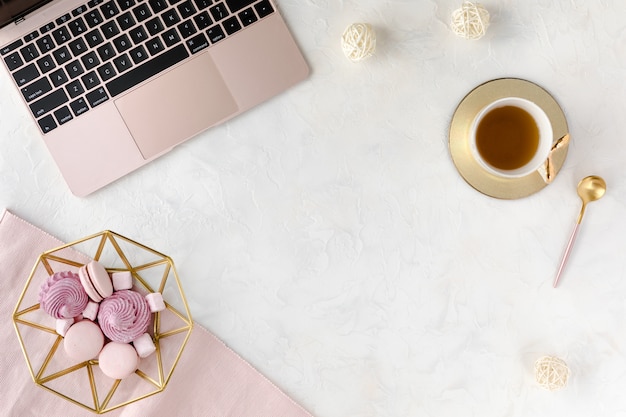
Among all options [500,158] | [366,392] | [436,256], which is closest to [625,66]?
[500,158]

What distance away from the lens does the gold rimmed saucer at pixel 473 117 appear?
0.74 m

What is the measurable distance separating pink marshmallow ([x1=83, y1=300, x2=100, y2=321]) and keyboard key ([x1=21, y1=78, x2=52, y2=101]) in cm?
25

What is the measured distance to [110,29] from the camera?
717 millimetres

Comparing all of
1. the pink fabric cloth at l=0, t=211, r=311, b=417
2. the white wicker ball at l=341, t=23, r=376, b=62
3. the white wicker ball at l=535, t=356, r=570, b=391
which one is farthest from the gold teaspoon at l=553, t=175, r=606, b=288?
the pink fabric cloth at l=0, t=211, r=311, b=417

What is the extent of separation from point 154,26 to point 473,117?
1.28 feet

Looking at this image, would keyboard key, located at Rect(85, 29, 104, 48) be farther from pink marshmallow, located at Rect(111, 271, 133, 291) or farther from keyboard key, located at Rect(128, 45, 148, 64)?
pink marshmallow, located at Rect(111, 271, 133, 291)

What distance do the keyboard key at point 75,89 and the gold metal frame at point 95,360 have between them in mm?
168

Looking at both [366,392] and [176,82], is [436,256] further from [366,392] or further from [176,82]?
[176,82]

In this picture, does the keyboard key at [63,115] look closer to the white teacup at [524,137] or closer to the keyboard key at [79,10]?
the keyboard key at [79,10]

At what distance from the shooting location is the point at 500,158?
28.7 inches

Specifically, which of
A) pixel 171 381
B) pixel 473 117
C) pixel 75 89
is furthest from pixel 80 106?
pixel 473 117

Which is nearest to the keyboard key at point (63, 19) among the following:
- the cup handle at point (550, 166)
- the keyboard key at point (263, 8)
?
the keyboard key at point (263, 8)

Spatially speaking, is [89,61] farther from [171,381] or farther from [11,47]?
[171,381]

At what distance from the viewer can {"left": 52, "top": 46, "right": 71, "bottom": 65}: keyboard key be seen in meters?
0.72
